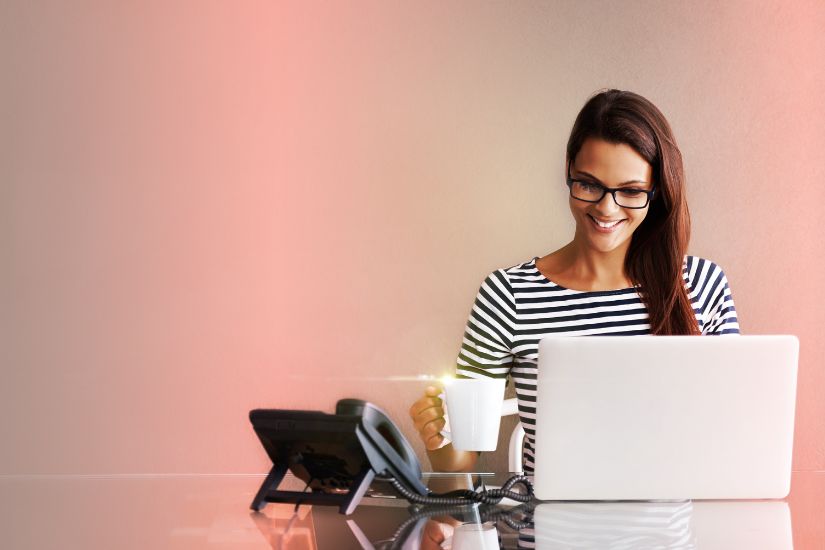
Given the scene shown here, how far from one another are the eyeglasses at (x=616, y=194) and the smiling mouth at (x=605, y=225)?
44 millimetres

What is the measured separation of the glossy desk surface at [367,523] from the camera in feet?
3.34

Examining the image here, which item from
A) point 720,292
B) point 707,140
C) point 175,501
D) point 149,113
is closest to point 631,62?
point 707,140

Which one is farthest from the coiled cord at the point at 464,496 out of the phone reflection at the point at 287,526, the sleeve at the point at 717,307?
the sleeve at the point at 717,307

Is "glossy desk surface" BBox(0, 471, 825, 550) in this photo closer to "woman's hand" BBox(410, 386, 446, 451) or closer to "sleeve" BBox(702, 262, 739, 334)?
"woman's hand" BBox(410, 386, 446, 451)

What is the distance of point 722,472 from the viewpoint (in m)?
1.28

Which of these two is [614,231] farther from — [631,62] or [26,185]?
[26,185]

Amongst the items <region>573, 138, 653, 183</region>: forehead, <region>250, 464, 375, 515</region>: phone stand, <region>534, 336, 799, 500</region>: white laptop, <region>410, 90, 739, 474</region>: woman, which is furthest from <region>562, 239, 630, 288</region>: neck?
<region>250, 464, 375, 515</region>: phone stand

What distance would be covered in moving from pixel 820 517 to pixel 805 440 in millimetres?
2150

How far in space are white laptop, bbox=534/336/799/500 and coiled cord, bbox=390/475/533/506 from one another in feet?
0.23

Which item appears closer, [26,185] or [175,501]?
[175,501]

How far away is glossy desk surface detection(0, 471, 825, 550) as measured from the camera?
3.34 ft

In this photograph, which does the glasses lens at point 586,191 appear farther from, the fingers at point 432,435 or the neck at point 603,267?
the fingers at point 432,435

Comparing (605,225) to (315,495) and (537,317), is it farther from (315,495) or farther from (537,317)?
(315,495)

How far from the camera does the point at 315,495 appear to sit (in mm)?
1271
